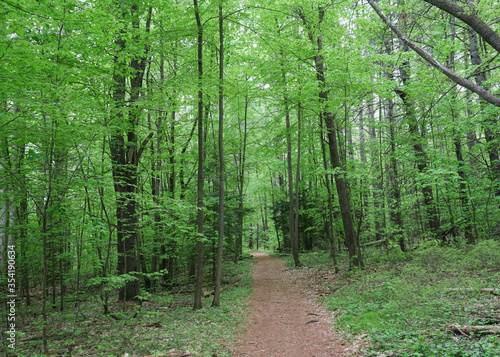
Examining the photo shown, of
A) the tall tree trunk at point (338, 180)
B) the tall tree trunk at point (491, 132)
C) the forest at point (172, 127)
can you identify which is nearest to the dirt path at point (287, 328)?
the forest at point (172, 127)

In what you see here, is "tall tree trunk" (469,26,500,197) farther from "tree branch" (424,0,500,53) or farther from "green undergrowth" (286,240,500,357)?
"tree branch" (424,0,500,53)

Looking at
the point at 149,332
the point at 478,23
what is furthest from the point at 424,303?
the point at 149,332

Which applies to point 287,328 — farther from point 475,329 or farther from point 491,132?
point 491,132

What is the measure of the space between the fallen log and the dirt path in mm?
1810

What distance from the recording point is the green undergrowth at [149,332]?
5.49m

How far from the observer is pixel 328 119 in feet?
38.3

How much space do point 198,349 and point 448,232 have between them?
40.4 feet

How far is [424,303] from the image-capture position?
5824 mm

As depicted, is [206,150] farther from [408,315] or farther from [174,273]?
[408,315]

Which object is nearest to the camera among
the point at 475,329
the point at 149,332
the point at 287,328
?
the point at 475,329

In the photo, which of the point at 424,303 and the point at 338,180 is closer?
the point at 424,303

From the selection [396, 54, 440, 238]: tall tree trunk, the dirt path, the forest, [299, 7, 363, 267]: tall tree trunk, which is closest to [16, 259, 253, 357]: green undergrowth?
the forest

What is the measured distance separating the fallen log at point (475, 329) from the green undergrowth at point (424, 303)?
0.19 feet

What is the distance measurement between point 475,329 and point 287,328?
4.06m
